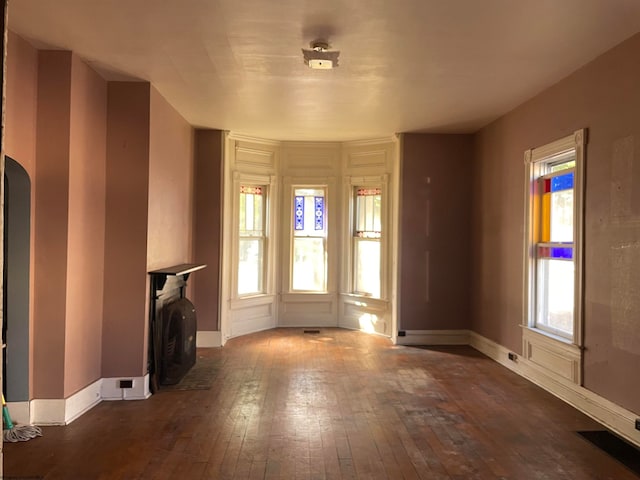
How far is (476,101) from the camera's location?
4879mm

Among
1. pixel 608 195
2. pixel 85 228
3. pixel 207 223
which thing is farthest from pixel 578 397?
pixel 207 223

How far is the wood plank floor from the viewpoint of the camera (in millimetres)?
2916

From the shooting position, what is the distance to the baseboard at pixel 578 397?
3355mm

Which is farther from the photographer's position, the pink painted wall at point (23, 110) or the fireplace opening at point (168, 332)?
the fireplace opening at point (168, 332)

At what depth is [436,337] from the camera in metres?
6.35

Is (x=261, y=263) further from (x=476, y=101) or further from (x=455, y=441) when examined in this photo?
(x=455, y=441)

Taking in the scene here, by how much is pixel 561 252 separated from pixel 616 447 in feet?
5.69

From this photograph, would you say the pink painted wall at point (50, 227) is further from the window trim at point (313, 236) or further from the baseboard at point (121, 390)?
the window trim at point (313, 236)

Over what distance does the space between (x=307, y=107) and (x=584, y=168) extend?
2734mm

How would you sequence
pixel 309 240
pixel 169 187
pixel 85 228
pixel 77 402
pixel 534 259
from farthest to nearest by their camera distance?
pixel 309 240 → pixel 169 187 → pixel 534 259 → pixel 85 228 → pixel 77 402

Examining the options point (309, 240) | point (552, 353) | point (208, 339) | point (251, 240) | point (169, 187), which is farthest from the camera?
point (309, 240)

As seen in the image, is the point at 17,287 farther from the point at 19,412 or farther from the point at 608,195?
the point at 608,195

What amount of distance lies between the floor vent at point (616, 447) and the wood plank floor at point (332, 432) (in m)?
0.08

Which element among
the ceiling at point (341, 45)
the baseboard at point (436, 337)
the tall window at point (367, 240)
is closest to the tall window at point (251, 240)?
the tall window at point (367, 240)
